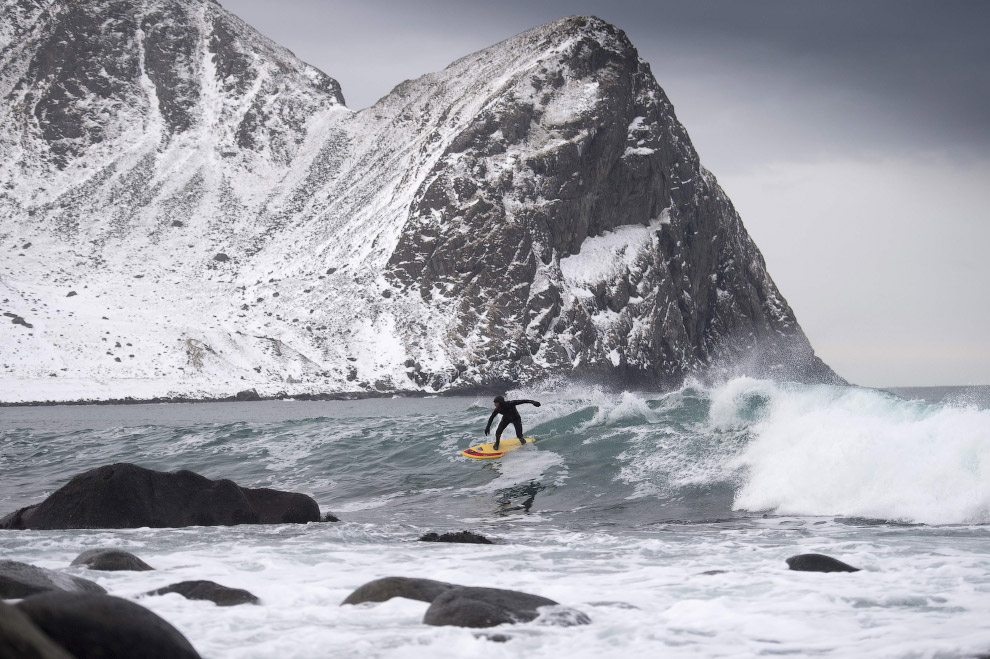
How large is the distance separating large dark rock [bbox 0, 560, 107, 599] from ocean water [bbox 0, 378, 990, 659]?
0.60m

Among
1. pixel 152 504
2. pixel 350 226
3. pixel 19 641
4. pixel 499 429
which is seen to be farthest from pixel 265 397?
pixel 19 641

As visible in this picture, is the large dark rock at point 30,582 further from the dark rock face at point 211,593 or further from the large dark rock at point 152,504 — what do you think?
the large dark rock at point 152,504

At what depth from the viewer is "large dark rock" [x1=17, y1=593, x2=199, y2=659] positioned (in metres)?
4.43

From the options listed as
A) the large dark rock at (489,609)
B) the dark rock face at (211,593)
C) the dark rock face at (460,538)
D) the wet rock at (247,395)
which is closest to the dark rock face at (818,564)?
the large dark rock at (489,609)

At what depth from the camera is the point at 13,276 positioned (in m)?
105

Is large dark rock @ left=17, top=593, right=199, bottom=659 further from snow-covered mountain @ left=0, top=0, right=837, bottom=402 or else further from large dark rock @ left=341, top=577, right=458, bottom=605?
snow-covered mountain @ left=0, top=0, right=837, bottom=402

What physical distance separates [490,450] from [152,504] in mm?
10759

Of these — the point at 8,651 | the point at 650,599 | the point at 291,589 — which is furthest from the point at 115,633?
the point at 650,599

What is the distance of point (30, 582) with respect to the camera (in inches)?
269

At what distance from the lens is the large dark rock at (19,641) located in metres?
3.59

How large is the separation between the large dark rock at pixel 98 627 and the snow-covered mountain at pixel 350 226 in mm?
82119

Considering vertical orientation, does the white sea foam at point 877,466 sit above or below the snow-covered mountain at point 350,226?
below

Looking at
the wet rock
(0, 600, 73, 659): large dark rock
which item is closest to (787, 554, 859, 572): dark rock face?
(0, 600, 73, 659): large dark rock

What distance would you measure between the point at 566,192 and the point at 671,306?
21886 mm
